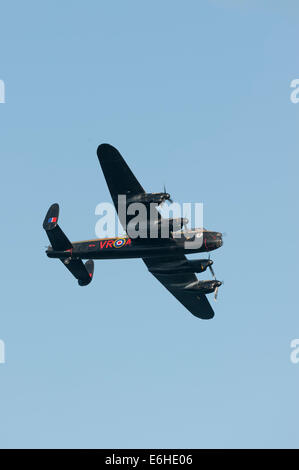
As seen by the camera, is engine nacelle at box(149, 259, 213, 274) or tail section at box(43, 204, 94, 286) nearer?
tail section at box(43, 204, 94, 286)

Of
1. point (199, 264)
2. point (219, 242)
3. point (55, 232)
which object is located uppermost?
point (55, 232)

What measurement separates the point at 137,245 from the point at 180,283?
6954 mm

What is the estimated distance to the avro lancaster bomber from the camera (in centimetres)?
4881

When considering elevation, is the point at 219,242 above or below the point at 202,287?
above

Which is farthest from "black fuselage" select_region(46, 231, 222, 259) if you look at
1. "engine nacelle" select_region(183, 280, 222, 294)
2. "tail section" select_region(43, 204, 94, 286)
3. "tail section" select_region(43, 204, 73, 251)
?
"engine nacelle" select_region(183, 280, 222, 294)

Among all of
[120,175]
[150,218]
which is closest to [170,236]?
[150,218]

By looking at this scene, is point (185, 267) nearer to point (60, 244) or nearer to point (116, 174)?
point (60, 244)

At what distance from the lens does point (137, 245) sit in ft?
170

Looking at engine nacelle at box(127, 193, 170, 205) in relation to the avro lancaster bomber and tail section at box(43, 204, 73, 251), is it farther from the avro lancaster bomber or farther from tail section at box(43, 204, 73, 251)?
tail section at box(43, 204, 73, 251)

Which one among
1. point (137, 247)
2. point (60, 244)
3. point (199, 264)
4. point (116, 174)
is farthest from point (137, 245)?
point (116, 174)

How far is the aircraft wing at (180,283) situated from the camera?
54281 millimetres

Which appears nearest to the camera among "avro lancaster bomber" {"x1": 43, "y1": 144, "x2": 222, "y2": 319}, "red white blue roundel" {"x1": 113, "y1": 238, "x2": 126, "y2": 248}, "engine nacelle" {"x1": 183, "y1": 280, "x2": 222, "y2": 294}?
"avro lancaster bomber" {"x1": 43, "y1": 144, "x2": 222, "y2": 319}
